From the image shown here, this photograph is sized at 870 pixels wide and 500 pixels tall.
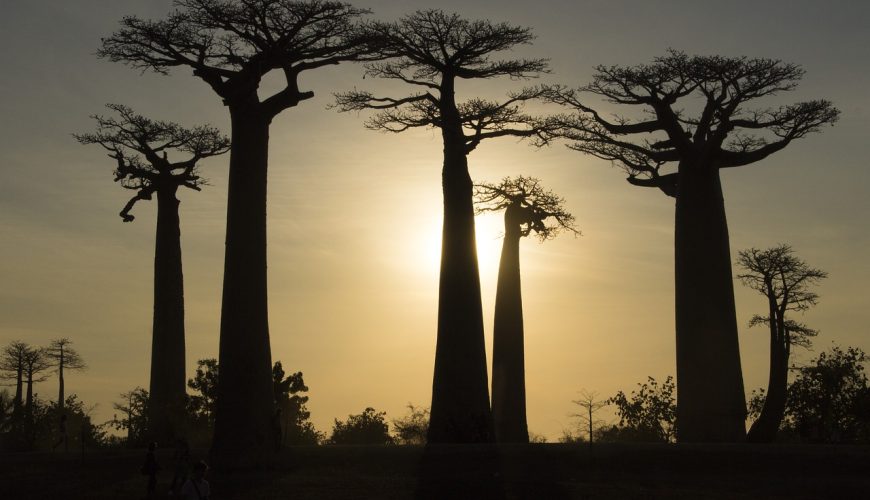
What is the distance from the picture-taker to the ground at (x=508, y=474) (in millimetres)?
21953

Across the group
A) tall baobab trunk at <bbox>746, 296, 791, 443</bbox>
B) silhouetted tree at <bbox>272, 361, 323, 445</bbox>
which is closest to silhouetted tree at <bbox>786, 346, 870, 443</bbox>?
tall baobab trunk at <bbox>746, 296, 791, 443</bbox>

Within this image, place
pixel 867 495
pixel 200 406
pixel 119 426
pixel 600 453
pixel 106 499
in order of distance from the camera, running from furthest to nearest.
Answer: pixel 119 426
pixel 200 406
pixel 600 453
pixel 106 499
pixel 867 495

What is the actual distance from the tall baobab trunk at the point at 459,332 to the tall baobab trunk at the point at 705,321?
5.92 meters

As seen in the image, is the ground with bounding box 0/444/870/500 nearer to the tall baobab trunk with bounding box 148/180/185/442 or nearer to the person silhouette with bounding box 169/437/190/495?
the person silhouette with bounding box 169/437/190/495

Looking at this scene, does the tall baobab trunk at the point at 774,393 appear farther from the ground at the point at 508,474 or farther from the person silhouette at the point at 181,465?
the person silhouette at the point at 181,465

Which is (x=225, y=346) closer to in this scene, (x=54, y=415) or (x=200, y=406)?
(x=200, y=406)

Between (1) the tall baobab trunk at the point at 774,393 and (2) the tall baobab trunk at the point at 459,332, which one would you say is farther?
(1) the tall baobab trunk at the point at 774,393

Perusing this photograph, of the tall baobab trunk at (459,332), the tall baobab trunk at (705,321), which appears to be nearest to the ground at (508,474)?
the tall baobab trunk at (459,332)

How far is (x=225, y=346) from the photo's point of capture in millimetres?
27078

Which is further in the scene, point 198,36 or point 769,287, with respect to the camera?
point 769,287

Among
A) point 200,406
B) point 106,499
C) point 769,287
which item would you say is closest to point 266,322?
point 106,499

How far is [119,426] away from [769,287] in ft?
87.3

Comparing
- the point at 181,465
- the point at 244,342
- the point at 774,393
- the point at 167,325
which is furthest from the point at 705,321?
the point at 167,325

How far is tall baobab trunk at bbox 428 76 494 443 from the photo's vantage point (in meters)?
30.2
